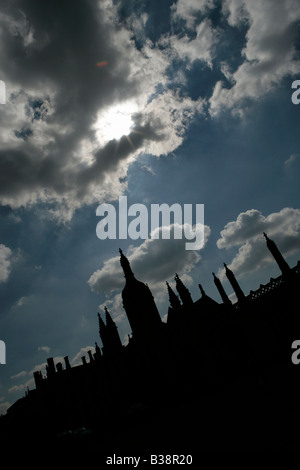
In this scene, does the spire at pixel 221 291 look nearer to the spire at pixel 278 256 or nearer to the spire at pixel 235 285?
the spire at pixel 235 285

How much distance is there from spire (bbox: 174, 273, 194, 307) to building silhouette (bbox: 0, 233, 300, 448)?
127 mm

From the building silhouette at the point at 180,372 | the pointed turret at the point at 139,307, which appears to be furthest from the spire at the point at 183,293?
the pointed turret at the point at 139,307

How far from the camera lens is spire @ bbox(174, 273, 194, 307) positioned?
983 inches

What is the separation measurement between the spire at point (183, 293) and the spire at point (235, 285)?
4.84 meters

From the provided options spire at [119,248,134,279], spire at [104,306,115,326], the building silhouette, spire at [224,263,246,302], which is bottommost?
the building silhouette

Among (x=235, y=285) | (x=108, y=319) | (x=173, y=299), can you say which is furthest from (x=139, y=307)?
(x=235, y=285)

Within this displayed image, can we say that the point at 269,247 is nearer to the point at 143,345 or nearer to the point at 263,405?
the point at 263,405

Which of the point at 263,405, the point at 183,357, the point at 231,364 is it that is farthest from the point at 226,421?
the point at 183,357

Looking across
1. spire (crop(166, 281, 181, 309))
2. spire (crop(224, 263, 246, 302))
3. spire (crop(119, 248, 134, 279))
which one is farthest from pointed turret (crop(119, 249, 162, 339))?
spire (crop(224, 263, 246, 302))

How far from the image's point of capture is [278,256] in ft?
71.8

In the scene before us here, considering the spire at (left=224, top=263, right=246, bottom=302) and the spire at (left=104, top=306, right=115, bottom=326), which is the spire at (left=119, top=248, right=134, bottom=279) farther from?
the spire at (left=224, top=263, right=246, bottom=302)

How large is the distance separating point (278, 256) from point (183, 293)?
10470 mm
